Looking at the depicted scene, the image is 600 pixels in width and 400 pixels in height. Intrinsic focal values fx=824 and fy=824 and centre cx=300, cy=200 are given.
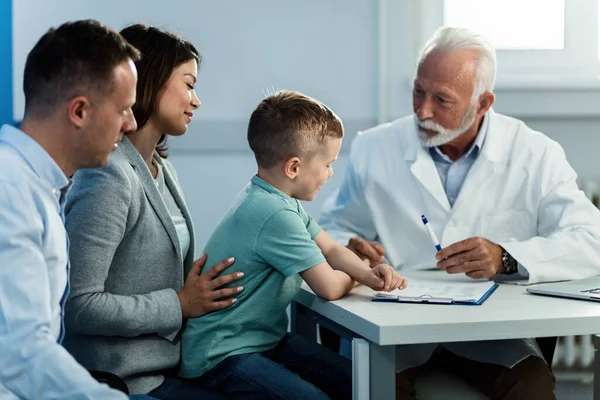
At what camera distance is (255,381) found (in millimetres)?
1542

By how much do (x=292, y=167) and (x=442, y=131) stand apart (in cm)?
74

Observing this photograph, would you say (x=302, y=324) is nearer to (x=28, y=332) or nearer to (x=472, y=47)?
(x=472, y=47)

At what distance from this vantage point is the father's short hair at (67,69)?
1.17 m

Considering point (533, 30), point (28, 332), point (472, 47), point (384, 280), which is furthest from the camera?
point (533, 30)

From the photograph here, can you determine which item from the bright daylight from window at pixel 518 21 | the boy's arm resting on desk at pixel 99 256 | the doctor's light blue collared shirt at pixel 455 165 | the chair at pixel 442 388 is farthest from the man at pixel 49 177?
the bright daylight from window at pixel 518 21

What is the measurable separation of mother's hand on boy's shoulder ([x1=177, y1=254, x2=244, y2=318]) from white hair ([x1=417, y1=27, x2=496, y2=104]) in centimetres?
104

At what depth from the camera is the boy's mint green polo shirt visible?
1.59 metres

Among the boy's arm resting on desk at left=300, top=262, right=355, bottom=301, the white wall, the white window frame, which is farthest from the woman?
the white window frame

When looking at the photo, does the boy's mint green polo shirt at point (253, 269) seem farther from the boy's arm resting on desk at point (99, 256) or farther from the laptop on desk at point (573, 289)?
the laptop on desk at point (573, 289)

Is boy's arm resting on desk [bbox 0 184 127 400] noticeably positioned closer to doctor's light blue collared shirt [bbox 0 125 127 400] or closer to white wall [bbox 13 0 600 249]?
doctor's light blue collared shirt [bbox 0 125 127 400]

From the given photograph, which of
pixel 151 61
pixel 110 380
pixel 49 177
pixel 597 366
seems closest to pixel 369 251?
pixel 597 366

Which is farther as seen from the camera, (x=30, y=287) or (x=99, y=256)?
(x=99, y=256)

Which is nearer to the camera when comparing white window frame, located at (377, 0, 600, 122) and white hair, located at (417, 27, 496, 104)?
white hair, located at (417, 27, 496, 104)

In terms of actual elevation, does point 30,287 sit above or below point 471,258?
above
